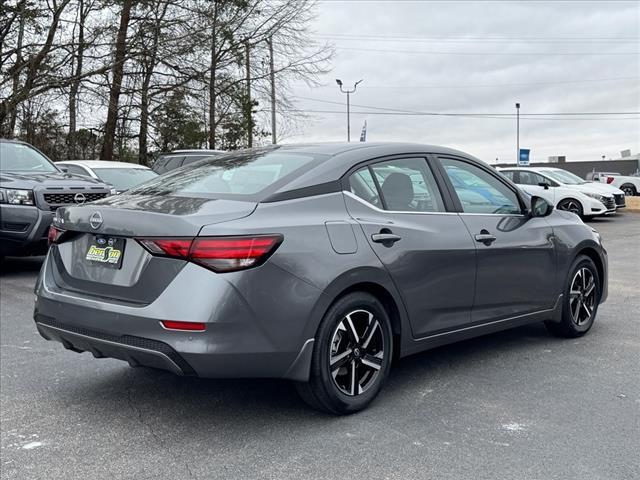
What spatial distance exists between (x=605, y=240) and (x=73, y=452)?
42.5 ft

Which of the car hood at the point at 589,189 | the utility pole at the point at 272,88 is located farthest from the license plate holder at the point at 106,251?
the utility pole at the point at 272,88

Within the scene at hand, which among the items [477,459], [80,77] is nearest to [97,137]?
[80,77]

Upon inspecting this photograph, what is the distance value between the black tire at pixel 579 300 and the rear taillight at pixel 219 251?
3081 millimetres

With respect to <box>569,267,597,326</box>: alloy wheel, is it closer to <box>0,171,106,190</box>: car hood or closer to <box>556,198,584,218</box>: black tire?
<box>0,171,106,190</box>: car hood

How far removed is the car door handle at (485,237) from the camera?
4648 mm

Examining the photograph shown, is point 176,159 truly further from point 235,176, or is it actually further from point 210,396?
point 210,396

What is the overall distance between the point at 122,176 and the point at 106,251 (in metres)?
8.78

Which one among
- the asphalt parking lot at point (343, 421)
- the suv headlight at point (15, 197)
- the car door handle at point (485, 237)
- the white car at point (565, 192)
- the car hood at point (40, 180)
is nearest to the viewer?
the asphalt parking lot at point (343, 421)

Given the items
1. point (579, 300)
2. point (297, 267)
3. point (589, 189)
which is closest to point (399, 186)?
point (297, 267)

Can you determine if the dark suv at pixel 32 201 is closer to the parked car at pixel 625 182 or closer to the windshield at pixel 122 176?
the windshield at pixel 122 176

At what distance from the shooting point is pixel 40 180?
907cm

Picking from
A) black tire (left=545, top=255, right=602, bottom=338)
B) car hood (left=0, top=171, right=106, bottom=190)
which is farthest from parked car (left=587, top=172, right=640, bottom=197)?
black tire (left=545, top=255, right=602, bottom=338)

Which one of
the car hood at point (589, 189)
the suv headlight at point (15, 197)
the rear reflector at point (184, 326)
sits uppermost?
the suv headlight at point (15, 197)

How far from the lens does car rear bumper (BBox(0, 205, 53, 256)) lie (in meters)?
8.59
